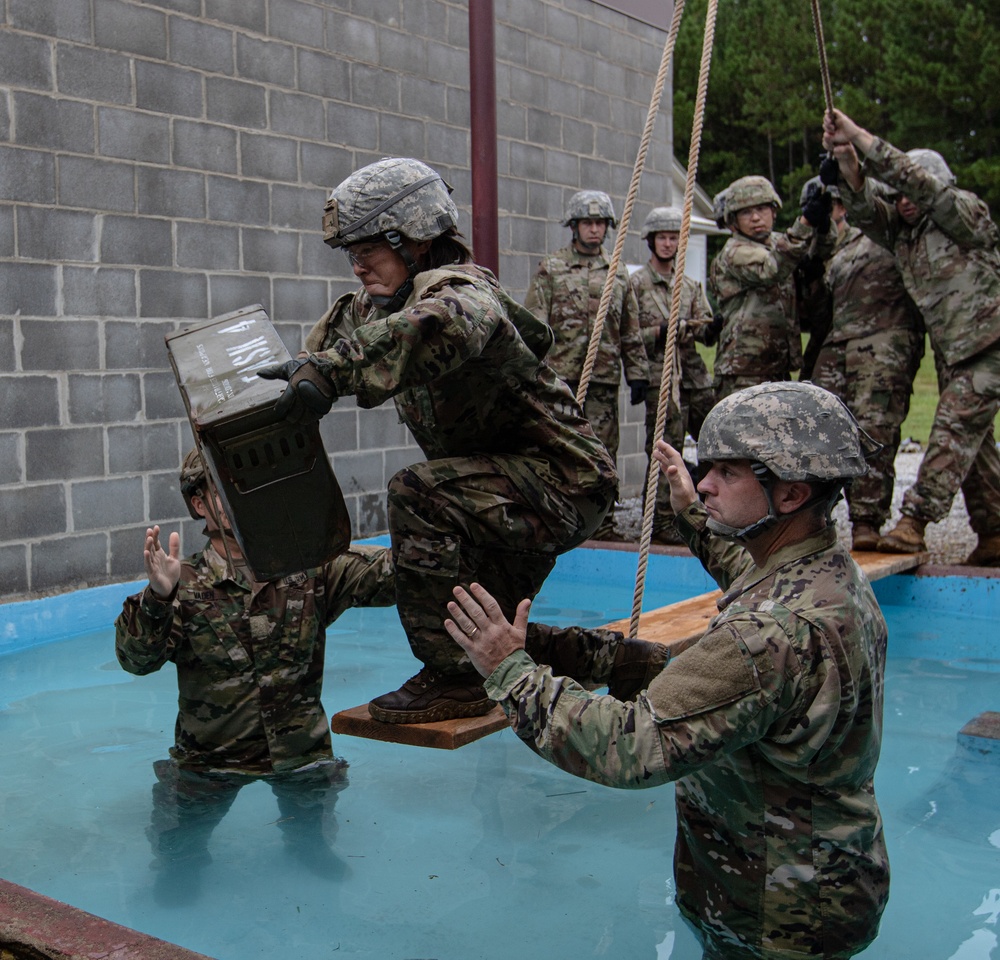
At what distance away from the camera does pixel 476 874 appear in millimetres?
3986

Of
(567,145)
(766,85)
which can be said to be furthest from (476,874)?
(766,85)

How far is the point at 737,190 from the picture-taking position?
24.8 ft

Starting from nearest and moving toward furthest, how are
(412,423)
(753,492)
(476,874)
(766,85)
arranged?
1. (753,492)
2. (412,423)
3. (476,874)
4. (766,85)

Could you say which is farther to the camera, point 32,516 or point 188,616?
point 32,516

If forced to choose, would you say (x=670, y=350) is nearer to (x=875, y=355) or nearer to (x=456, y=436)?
(x=456, y=436)

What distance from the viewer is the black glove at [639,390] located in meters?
8.77

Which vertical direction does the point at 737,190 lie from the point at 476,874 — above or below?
above

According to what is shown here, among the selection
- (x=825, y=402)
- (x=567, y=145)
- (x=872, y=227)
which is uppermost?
(x=567, y=145)

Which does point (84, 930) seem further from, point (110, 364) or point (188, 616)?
point (110, 364)

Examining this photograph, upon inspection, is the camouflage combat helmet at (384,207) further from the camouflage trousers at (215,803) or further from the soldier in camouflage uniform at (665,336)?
the soldier in camouflage uniform at (665,336)

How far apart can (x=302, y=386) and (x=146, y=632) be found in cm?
126

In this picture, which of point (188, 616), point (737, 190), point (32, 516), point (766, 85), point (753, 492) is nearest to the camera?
point (753, 492)

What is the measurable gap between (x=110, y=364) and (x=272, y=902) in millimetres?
4058

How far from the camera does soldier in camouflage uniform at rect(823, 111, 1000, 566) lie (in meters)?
6.55
